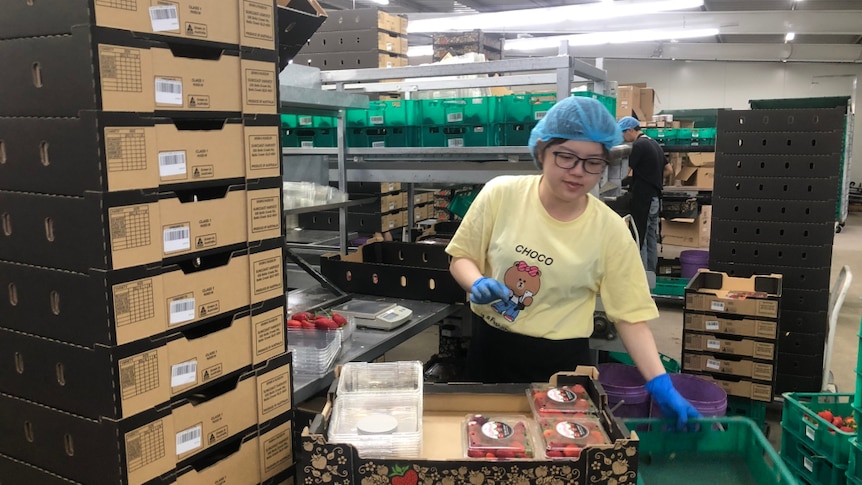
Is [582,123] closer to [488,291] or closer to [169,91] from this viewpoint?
[488,291]

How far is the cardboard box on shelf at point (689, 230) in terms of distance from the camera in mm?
8062

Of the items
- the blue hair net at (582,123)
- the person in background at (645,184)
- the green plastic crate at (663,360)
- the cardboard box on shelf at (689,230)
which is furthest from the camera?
the cardboard box on shelf at (689,230)

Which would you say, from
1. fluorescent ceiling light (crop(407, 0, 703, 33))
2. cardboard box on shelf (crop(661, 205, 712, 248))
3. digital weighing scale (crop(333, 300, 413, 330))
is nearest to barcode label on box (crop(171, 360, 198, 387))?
digital weighing scale (crop(333, 300, 413, 330))

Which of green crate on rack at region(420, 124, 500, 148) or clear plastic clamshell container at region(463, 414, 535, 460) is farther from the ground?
green crate on rack at region(420, 124, 500, 148)

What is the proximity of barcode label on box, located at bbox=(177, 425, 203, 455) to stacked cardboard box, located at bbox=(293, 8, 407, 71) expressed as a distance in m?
3.82

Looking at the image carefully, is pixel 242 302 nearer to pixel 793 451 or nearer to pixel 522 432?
pixel 522 432

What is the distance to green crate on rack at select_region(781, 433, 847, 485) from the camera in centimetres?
228

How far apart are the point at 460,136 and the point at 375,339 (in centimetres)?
147

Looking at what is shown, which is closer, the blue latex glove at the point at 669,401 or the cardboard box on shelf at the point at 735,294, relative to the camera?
the blue latex glove at the point at 669,401

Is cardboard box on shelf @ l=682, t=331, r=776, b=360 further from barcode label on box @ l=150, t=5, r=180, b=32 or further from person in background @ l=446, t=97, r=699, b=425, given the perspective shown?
barcode label on box @ l=150, t=5, r=180, b=32

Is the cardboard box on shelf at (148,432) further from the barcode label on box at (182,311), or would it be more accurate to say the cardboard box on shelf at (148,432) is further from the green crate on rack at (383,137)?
the green crate on rack at (383,137)

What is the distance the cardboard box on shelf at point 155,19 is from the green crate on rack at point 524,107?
6.06 ft

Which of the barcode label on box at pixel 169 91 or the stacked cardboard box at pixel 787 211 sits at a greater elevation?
the barcode label on box at pixel 169 91

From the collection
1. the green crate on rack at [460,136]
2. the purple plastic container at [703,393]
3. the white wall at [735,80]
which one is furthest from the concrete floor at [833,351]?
the white wall at [735,80]
